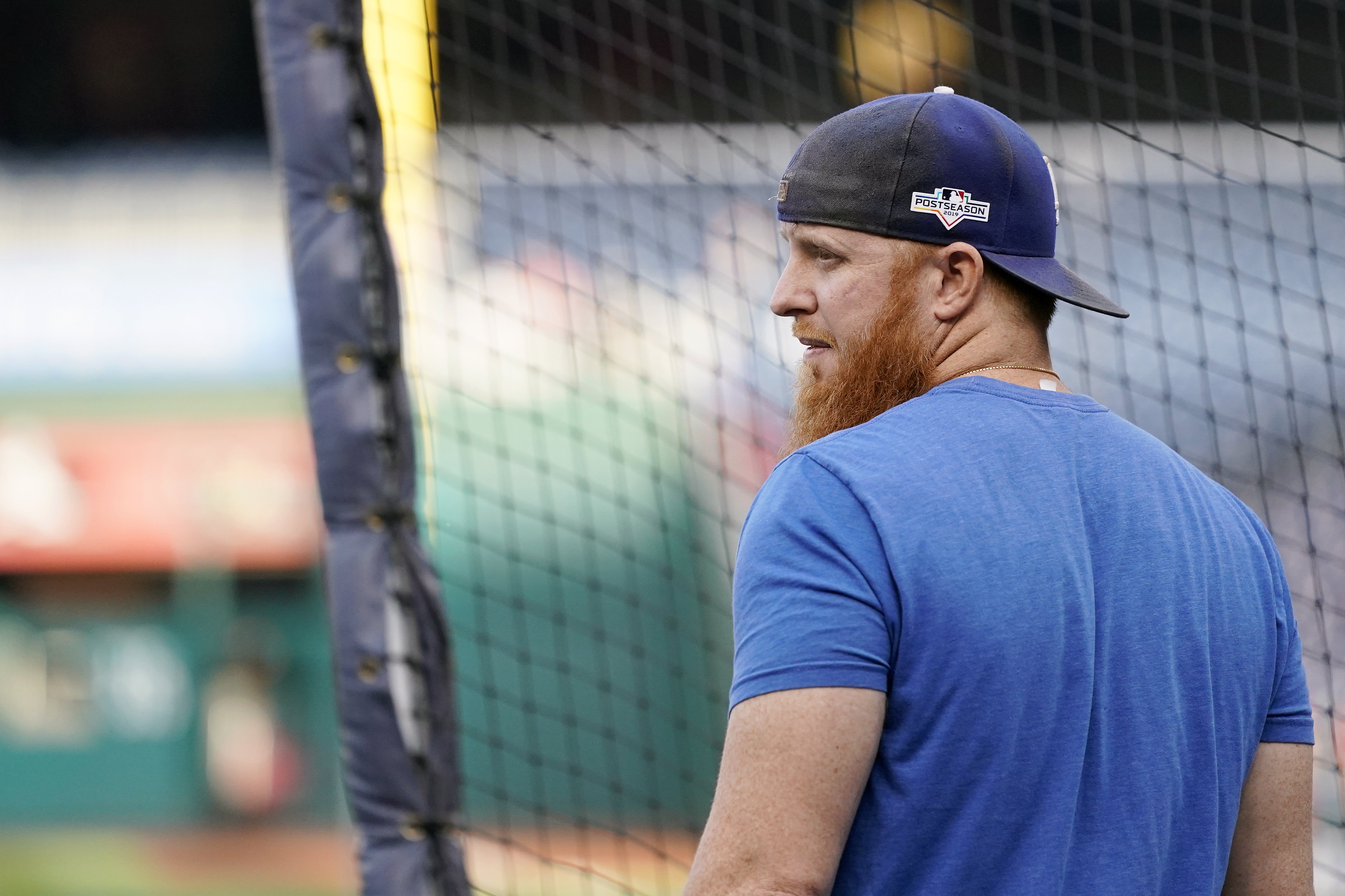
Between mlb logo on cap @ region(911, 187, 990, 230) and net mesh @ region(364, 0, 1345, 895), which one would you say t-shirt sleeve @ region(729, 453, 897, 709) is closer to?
mlb logo on cap @ region(911, 187, 990, 230)

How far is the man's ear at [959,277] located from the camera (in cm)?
115

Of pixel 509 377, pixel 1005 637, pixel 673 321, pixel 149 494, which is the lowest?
pixel 149 494

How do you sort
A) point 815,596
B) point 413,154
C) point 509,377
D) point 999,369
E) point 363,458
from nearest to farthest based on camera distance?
point 815,596
point 999,369
point 363,458
point 413,154
point 509,377

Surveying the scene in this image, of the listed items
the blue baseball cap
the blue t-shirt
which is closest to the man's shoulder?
the blue t-shirt

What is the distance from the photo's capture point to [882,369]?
3.84ft

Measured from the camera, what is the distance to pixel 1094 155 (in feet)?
26.7

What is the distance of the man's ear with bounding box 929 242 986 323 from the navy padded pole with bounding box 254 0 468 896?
1161mm

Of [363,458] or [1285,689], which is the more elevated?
[1285,689]

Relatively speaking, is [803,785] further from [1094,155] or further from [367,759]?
[1094,155]

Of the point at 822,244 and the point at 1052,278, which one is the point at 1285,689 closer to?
the point at 1052,278

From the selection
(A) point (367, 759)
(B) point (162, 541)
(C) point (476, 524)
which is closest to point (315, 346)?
(A) point (367, 759)

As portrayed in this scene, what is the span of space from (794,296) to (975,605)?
1.14 ft

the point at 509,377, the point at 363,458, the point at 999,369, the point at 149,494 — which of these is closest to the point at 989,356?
the point at 999,369

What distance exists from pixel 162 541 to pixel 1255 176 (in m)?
6.18
